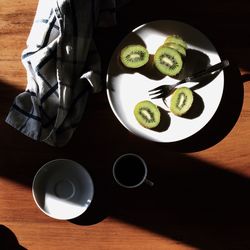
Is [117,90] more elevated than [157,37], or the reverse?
[157,37]

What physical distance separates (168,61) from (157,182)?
270mm

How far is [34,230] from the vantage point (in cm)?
120

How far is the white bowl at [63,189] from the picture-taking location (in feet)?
3.91

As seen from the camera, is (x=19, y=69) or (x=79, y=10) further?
(x=19, y=69)

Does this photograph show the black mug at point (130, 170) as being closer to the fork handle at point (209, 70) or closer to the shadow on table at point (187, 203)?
the shadow on table at point (187, 203)

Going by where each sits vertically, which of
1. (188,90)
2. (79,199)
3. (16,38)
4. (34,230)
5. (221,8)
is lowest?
(34,230)

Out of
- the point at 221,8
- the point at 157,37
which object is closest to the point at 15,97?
the point at 157,37

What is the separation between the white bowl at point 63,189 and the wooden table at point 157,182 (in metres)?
0.02

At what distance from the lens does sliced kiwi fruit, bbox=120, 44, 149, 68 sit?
1.18m

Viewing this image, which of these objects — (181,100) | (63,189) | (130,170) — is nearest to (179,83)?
(181,100)

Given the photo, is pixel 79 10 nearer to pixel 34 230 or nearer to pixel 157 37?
pixel 157 37

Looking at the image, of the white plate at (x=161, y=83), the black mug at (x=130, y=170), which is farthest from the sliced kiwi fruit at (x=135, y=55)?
the black mug at (x=130, y=170)

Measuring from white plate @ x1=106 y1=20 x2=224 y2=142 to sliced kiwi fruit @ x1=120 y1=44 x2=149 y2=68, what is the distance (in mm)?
23

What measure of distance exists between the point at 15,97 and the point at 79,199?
274 mm
